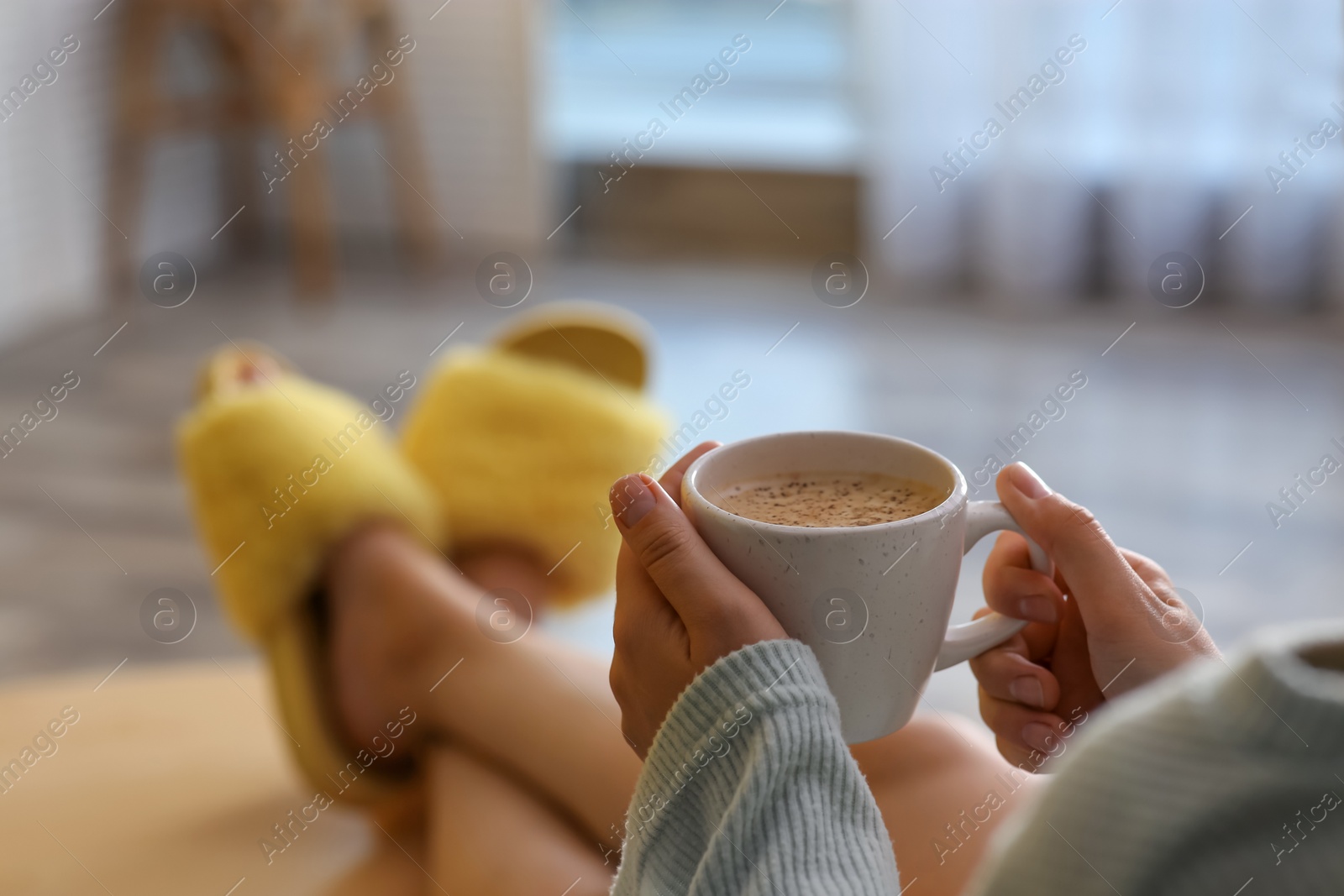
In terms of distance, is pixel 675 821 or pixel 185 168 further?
pixel 185 168

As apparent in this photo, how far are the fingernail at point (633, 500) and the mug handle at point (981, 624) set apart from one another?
0.44 ft

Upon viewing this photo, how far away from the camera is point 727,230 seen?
2.82m

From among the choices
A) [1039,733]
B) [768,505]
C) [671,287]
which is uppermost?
[768,505]

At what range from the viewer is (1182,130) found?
2238 mm

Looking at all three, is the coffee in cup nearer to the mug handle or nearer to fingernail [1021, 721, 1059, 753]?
the mug handle

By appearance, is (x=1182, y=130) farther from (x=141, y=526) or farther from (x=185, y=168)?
(x=185, y=168)

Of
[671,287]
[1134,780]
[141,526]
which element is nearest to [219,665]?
[141,526]

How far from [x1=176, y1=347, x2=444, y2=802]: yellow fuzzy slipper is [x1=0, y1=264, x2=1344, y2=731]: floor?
326 mm

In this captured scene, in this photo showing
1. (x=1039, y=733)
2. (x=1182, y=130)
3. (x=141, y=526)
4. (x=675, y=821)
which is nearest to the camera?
(x=675, y=821)

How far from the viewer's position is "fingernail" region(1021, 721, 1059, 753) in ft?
1.98

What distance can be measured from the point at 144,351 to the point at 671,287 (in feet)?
3.47

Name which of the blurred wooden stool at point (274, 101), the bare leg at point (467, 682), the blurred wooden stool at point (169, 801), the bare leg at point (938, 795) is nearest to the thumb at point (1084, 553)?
the bare leg at point (938, 795)

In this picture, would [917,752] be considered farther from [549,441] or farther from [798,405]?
[798,405]

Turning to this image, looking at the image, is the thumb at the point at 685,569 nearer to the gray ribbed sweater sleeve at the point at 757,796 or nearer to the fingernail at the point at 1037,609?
the gray ribbed sweater sleeve at the point at 757,796
